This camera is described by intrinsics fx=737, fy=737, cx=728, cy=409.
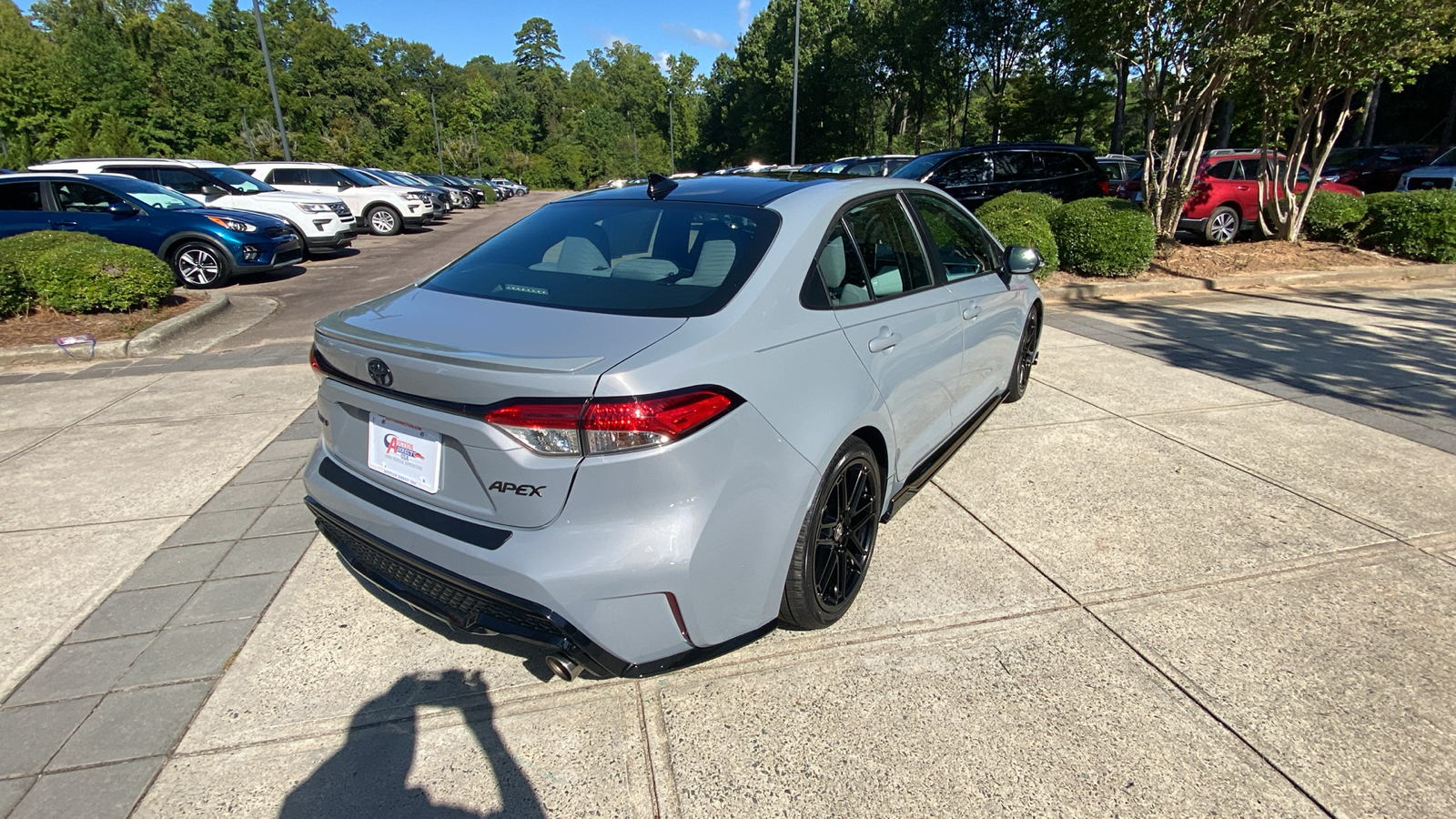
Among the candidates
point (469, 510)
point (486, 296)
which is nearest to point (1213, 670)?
point (469, 510)

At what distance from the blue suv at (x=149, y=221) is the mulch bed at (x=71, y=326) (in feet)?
9.14

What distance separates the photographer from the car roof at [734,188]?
2.92 m

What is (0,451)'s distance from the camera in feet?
14.6

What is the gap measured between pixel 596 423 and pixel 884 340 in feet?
4.40

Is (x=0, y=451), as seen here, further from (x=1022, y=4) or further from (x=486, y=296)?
(x=1022, y=4)

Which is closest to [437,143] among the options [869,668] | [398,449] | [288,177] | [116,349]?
[288,177]

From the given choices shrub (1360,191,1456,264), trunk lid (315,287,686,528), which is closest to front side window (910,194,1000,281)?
trunk lid (315,287,686,528)

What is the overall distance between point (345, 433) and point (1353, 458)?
5.27 meters

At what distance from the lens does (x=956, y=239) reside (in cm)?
407

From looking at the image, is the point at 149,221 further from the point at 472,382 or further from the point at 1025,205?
the point at 1025,205

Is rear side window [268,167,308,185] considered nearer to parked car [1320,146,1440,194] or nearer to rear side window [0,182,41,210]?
rear side window [0,182,41,210]

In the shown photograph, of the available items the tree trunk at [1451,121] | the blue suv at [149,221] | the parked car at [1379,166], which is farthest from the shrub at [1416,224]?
the tree trunk at [1451,121]

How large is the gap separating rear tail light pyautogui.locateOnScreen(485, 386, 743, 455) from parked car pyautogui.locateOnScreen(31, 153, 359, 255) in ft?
42.8

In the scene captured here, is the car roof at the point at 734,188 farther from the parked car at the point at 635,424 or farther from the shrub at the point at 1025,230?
the shrub at the point at 1025,230
